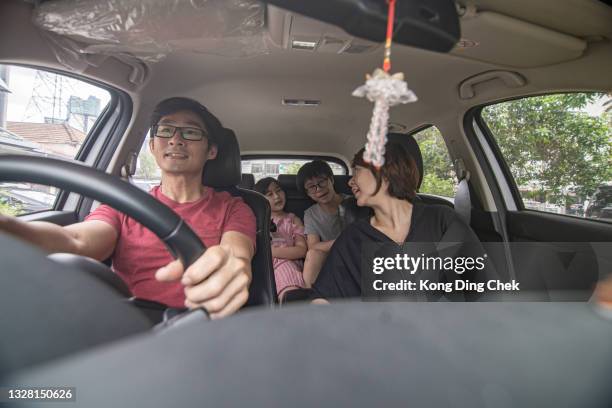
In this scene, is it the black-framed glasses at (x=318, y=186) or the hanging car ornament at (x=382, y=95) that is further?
the black-framed glasses at (x=318, y=186)

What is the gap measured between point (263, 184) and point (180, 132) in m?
1.58

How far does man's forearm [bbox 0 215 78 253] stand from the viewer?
0.50 meters

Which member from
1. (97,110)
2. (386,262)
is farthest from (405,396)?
(97,110)

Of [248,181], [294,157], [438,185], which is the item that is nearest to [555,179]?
[438,185]

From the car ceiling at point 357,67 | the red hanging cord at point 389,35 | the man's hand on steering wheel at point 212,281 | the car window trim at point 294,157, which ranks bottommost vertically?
the man's hand on steering wheel at point 212,281

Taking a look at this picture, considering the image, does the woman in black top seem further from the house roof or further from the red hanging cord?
the house roof

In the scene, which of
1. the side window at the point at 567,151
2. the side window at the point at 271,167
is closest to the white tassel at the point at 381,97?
the side window at the point at 567,151

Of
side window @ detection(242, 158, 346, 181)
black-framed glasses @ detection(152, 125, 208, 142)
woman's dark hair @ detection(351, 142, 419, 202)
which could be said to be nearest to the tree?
black-framed glasses @ detection(152, 125, 208, 142)

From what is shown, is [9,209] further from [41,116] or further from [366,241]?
[366,241]

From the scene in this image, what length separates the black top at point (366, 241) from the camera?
42.1 inches

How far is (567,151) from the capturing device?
1.40 metres

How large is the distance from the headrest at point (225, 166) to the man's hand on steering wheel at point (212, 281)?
800mm

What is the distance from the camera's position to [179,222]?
0.50 metres

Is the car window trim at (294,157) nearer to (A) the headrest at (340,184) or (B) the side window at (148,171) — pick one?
(A) the headrest at (340,184)
